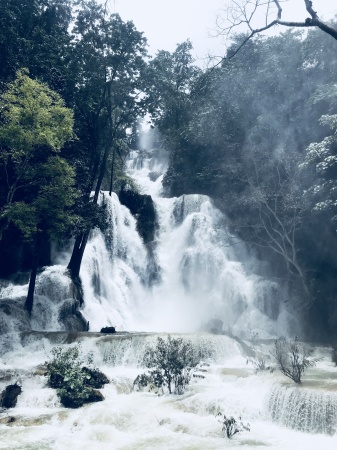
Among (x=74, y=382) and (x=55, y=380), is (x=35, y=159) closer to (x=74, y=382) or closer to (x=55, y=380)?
(x=55, y=380)

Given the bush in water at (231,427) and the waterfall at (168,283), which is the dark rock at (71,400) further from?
the waterfall at (168,283)

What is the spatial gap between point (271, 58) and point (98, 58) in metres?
16.2

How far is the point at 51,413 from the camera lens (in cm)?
1095

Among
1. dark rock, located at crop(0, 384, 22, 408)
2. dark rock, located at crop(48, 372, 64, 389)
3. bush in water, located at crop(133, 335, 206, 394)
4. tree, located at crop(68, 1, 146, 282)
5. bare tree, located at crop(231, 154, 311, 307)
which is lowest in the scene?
dark rock, located at crop(0, 384, 22, 408)

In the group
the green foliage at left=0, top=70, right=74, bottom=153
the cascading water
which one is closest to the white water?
the green foliage at left=0, top=70, right=74, bottom=153

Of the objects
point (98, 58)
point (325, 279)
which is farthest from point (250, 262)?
point (98, 58)

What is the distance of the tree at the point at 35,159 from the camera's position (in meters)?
17.3

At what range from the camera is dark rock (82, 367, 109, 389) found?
1266 centimetres

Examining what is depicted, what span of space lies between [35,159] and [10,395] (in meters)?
11.7

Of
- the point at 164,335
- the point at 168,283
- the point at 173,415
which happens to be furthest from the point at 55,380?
the point at 168,283

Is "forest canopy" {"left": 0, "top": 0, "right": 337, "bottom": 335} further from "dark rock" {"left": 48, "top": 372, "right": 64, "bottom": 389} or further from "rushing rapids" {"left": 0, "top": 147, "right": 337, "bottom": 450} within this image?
"dark rock" {"left": 48, "top": 372, "right": 64, "bottom": 389}

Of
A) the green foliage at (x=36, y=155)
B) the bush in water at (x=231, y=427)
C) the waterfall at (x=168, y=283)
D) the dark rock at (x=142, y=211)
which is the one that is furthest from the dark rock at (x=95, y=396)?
the dark rock at (x=142, y=211)

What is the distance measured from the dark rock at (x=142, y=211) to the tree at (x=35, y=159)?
34.9 feet

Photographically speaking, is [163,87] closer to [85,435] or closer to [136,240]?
[136,240]
